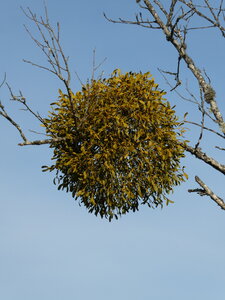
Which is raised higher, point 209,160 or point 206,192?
point 209,160

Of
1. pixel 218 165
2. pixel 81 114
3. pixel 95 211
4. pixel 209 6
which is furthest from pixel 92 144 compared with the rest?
pixel 209 6

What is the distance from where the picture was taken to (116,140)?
764cm

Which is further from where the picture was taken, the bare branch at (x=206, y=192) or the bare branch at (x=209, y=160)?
the bare branch at (x=209, y=160)

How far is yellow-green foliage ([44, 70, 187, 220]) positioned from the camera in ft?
25.0

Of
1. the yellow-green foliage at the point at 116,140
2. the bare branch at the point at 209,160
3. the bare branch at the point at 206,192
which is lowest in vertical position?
the bare branch at the point at 206,192

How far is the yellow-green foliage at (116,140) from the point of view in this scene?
7.63 metres

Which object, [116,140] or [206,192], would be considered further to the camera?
[116,140]

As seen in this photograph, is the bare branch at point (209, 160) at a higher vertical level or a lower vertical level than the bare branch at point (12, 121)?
lower

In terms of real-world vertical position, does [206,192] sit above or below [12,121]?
below

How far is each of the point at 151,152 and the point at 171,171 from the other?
1.96 ft

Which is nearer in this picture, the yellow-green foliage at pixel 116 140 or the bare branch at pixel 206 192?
the bare branch at pixel 206 192

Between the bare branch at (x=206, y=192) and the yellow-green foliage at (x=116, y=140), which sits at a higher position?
the yellow-green foliage at (x=116, y=140)

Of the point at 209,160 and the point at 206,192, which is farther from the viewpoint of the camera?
the point at 209,160

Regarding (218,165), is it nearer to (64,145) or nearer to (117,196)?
(117,196)
